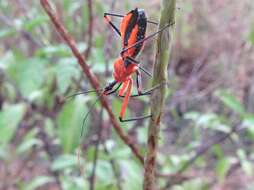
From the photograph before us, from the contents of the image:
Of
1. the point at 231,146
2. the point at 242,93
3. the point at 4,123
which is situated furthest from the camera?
the point at 242,93

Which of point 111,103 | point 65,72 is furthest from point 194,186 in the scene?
point 65,72

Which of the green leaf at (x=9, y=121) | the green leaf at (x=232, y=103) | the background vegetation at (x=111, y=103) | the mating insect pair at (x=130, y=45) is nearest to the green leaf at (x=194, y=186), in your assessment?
the background vegetation at (x=111, y=103)

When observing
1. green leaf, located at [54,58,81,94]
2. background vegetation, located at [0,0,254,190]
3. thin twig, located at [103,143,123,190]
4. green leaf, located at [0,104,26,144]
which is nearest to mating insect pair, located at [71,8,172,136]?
background vegetation, located at [0,0,254,190]

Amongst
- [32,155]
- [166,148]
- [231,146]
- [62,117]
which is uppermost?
[62,117]

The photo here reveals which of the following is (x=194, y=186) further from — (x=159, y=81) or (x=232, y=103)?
(x=159, y=81)

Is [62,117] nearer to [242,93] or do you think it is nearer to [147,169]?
[147,169]

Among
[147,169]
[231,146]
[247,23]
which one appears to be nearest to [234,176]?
[231,146]
